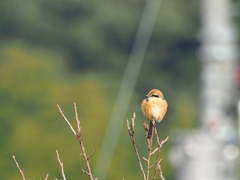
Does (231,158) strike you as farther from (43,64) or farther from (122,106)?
(43,64)

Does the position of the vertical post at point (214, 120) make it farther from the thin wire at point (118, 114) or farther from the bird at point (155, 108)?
the bird at point (155, 108)

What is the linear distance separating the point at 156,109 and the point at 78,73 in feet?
162

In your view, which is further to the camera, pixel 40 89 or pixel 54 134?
pixel 40 89

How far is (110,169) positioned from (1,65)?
295 inches

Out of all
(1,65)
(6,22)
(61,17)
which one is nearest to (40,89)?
(1,65)

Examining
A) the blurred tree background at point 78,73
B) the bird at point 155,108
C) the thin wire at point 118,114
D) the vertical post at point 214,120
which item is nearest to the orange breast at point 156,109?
the bird at point 155,108

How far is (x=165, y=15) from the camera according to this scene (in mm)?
62438

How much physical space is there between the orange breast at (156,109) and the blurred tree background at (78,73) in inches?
1180

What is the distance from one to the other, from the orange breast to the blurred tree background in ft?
98.3

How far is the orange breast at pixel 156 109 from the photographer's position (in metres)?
5.81

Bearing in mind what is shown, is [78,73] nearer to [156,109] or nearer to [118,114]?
[118,114]

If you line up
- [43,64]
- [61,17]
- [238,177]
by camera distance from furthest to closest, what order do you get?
[61,17], [43,64], [238,177]

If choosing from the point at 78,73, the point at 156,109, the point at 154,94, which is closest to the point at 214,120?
the point at 156,109

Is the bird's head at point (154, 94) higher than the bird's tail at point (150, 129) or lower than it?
higher
